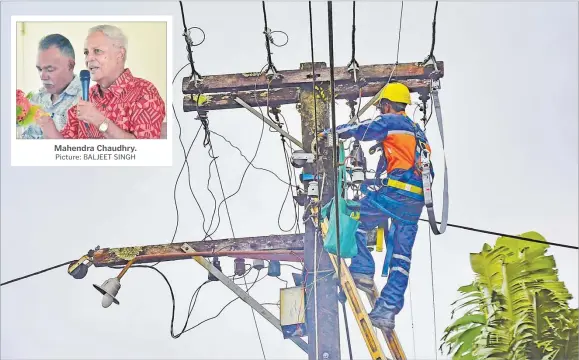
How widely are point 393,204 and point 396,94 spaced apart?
2.43 ft

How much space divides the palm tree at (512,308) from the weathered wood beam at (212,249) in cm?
118

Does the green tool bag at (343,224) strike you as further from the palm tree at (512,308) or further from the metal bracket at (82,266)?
the metal bracket at (82,266)

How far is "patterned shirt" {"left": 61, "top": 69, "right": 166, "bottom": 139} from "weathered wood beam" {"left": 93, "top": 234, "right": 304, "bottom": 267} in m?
0.77

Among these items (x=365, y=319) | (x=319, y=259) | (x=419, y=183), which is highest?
(x=419, y=183)

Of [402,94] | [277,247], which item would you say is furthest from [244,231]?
[402,94]

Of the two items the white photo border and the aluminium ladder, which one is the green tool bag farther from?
the white photo border

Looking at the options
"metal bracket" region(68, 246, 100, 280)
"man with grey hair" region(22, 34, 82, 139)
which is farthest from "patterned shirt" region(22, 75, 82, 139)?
"metal bracket" region(68, 246, 100, 280)

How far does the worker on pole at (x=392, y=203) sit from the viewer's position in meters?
8.85

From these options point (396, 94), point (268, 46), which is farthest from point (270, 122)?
point (396, 94)

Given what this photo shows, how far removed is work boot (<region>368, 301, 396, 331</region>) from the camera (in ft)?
28.9

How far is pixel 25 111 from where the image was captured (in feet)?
29.8

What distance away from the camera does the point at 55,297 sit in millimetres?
8945

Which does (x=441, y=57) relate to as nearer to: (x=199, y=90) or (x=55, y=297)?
(x=199, y=90)

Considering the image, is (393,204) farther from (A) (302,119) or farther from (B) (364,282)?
(A) (302,119)
